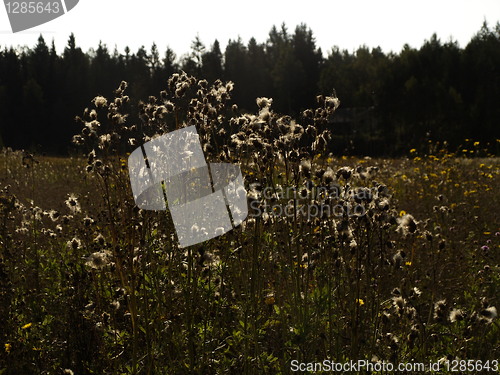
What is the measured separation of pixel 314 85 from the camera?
5231 cm

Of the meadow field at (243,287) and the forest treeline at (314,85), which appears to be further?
the forest treeline at (314,85)

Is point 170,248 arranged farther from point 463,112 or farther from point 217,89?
point 463,112

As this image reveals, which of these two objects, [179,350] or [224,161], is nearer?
[179,350]

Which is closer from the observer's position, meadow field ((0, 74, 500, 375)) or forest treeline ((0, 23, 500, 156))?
meadow field ((0, 74, 500, 375))

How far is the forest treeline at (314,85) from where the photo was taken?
1539 inches

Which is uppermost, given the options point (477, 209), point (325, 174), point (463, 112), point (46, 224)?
point (325, 174)

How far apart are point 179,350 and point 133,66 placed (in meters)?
63.2

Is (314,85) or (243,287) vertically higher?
(243,287)

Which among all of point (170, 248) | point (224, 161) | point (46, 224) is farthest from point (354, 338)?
point (46, 224)

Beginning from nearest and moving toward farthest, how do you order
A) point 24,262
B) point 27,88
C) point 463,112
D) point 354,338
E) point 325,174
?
point 354,338, point 325,174, point 24,262, point 463,112, point 27,88

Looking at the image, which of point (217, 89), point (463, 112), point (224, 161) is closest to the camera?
point (224, 161)

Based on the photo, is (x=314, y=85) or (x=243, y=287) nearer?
(x=243, y=287)

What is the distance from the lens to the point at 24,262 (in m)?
5.55

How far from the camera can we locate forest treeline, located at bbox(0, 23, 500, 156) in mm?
39094
